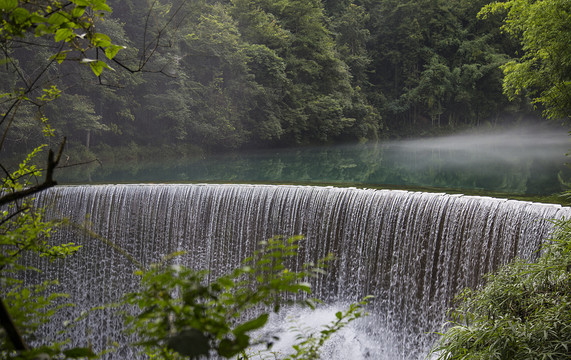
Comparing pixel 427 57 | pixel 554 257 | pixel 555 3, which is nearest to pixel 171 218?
pixel 554 257

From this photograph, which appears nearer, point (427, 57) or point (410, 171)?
point (410, 171)

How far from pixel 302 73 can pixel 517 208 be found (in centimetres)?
1676

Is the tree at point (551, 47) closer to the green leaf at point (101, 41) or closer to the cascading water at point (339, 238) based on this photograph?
the cascading water at point (339, 238)

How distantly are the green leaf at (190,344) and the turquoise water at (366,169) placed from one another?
7.88 m

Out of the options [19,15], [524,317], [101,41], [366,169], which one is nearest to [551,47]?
[366,169]

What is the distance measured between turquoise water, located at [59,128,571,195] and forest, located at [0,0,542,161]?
1704 mm

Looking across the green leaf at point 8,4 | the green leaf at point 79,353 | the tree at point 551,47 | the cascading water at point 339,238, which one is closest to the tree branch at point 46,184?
the green leaf at point 79,353

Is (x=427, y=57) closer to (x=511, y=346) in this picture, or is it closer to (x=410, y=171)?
(x=410, y=171)

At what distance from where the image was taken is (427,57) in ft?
90.6

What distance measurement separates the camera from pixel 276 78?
61.4 feet

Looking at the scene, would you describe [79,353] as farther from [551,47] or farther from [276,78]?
[276,78]

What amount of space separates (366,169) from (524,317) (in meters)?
10.8

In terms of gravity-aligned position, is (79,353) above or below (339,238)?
above

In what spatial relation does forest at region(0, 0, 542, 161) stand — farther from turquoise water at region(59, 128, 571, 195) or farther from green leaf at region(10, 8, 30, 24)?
green leaf at region(10, 8, 30, 24)
